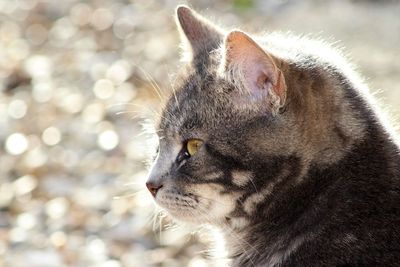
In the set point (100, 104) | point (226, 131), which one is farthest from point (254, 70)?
point (100, 104)

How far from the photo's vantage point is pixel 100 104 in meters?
5.84

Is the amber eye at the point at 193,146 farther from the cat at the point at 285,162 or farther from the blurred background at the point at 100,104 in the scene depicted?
the blurred background at the point at 100,104

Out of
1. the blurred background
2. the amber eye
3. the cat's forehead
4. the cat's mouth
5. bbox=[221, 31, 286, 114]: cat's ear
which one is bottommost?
the blurred background

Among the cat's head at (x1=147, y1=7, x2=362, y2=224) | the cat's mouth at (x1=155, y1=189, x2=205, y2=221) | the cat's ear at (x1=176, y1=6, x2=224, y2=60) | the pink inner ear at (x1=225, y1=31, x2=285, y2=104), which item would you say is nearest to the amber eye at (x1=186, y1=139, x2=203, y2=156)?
the cat's head at (x1=147, y1=7, x2=362, y2=224)

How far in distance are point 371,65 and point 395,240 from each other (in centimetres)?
352

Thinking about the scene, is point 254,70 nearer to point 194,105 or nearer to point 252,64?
point 252,64

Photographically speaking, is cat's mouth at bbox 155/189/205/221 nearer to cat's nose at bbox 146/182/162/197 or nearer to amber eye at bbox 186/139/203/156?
cat's nose at bbox 146/182/162/197

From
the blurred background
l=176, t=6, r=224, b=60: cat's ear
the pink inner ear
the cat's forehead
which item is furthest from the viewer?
the blurred background

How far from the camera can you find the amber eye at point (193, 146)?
289 cm

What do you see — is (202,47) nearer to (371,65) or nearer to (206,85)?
(206,85)

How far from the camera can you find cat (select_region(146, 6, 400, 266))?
8.96 ft

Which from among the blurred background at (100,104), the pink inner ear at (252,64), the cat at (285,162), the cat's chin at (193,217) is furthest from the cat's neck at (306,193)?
the blurred background at (100,104)

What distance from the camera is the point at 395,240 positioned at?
2.69m

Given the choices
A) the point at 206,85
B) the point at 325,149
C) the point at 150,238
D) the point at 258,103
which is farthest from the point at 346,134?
the point at 150,238
